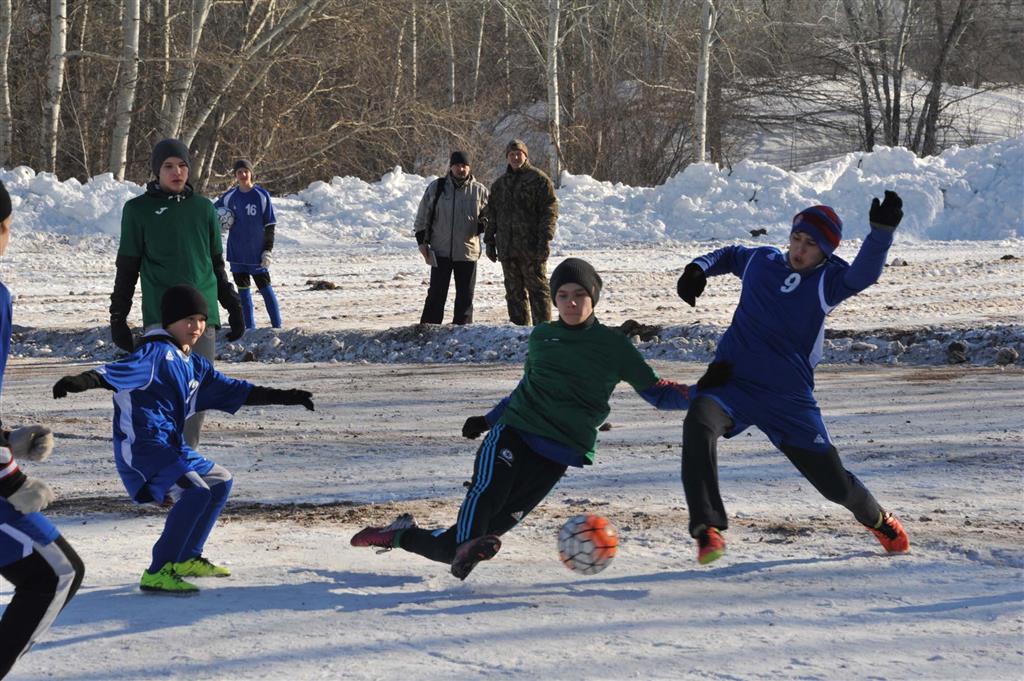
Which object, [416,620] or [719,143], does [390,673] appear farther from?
[719,143]

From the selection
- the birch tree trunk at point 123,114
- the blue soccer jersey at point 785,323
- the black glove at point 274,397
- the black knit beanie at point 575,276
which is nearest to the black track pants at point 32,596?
the black glove at point 274,397

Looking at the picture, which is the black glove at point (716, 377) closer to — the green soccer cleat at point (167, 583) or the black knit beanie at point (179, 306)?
the black knit beanie at point (179, 306)

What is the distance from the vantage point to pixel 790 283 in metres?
5.71

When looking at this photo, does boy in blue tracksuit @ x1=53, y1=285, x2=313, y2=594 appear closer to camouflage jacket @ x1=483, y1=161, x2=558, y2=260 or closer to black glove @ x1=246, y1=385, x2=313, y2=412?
black glove @ x1=246, y1=385, x2=313, y2=412

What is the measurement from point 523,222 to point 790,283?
270 inches

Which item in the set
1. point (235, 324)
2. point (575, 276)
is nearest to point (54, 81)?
point (235, 324)

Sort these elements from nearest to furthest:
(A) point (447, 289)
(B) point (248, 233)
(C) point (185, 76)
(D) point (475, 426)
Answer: (D) point (475, 426)
(A) point (447, 289)
(B) point (248, 233)
(C) point (185, 76)

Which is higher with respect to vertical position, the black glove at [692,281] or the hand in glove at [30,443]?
the black glove at [692,281]

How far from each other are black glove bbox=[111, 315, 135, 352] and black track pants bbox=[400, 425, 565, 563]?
7.69ft

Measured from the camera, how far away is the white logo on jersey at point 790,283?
5.69 meters

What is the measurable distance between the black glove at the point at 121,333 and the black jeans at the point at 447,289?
597 cm

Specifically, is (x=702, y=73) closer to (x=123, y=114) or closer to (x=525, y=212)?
(x=123, y=114)

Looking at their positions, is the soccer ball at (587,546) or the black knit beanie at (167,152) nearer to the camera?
the soccer ball at (587,546)

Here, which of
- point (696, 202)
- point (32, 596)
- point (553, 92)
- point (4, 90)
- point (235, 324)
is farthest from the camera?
point (553, 92)
